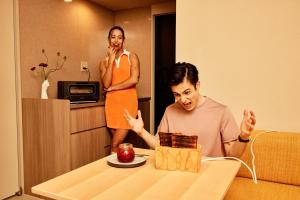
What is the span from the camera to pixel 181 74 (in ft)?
4.84

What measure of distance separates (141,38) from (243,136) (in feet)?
8.66

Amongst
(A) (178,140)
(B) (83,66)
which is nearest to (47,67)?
(B) (83,66)

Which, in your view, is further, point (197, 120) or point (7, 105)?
point (7, 105)

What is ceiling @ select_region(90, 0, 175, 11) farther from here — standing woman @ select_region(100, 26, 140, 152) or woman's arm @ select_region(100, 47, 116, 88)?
woman's arm @ select_region(100, 47, 116, 88)

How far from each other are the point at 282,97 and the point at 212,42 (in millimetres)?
657

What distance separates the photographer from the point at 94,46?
11.6 feet

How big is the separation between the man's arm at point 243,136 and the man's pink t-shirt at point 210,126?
0.13ft

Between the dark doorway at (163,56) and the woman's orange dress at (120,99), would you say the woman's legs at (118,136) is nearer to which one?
the woman's orange dress at (120,99)

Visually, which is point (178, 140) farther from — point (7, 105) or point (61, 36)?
point (61, 36)

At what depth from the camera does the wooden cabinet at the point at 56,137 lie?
2373 mm

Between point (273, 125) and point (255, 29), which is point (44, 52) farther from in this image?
point (273, 125)

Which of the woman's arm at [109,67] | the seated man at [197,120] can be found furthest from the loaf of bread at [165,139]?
the woman's arm at [109,67]

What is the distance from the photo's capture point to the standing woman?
8.64ft

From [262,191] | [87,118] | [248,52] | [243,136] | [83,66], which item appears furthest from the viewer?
[83,66]
